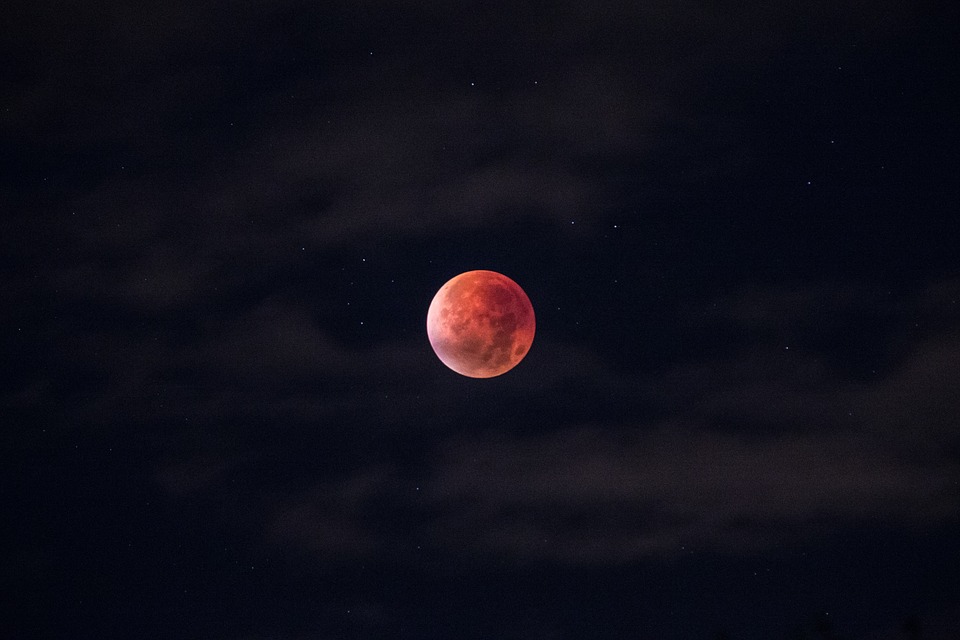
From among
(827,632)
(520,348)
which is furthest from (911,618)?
(520,348)

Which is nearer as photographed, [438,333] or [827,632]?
[438,333]

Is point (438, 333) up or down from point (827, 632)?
up

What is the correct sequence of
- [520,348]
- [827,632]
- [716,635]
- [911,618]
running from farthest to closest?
1. [716,635]
2. [827,632]
3. [911,618]
4. [520,348]

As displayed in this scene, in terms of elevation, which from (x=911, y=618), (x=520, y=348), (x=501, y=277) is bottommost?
(x=911, y=618)

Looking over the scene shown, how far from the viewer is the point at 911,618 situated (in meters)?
39.3

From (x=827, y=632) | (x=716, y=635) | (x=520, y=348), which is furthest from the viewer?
(x=716, y=635)

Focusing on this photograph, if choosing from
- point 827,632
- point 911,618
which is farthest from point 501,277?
point 827,632

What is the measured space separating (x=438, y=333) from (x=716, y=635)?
29.3 meters

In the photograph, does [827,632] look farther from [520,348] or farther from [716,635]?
[520,348]

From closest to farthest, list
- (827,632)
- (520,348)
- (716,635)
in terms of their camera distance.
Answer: (520,348) → (827,632) → (716,635)

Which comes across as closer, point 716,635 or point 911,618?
point 911,618

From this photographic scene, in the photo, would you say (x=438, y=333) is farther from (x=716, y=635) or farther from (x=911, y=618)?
(x=716, y=635)

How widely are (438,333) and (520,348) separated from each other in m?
2.74

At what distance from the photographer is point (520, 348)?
31.5 metres
